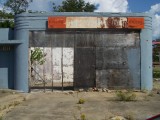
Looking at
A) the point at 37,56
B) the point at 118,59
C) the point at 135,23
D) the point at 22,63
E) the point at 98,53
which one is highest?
the point at 135,23

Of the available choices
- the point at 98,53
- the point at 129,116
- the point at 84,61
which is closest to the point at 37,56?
the point at 84,61

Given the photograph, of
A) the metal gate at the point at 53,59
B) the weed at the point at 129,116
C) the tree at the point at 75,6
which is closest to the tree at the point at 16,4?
the tree at the point at 75,6

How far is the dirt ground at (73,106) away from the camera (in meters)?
13.8

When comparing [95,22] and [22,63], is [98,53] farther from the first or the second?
[22,63]

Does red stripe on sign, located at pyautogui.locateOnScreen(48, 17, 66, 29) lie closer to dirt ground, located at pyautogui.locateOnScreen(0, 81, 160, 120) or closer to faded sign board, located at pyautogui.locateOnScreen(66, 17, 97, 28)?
faded sign board, located at pyautogui.locateOnScreen(66, 17, 97, 28)

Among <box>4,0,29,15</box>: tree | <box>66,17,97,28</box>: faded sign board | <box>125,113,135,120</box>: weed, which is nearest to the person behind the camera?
<box>125,113,135,120</box>: weed

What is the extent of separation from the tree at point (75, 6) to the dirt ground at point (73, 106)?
124ft

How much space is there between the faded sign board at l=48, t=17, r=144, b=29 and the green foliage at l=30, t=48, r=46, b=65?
188 centimetres

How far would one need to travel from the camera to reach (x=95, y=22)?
72.0ft

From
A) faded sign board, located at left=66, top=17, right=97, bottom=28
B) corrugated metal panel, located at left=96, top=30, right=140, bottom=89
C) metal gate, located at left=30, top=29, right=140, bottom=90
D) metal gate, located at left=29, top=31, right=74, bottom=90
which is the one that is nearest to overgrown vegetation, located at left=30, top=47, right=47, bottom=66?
metal gate, located at left=29, top=31, right=74, bottom=90

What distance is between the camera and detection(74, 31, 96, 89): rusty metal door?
2217 centimetres

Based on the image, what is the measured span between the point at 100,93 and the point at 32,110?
669 cm

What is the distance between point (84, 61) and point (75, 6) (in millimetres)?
37496

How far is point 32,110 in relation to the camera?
15352mm
